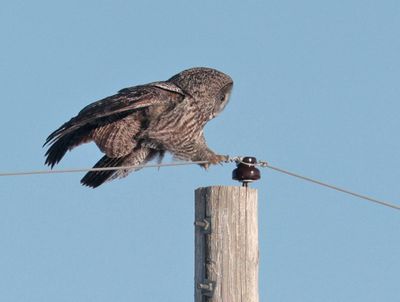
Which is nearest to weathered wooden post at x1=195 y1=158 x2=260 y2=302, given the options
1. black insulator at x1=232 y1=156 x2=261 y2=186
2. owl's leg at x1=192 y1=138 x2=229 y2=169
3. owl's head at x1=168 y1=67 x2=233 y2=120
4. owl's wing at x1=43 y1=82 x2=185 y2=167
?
black insulator at x1=232 y1=156 x2=261 y2=186

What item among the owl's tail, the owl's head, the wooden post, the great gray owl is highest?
the owl's head

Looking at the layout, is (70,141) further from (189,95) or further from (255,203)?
(255,203)

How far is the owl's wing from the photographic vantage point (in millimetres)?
9109

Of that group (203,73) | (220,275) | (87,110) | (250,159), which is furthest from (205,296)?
(203,73)

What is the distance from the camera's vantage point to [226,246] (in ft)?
18.9

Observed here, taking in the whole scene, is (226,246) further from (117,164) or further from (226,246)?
(117,164)

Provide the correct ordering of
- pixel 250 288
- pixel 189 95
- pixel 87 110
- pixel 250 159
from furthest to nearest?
1. pixel 189 95
2. pixel 87 110
3. pixel 250 159
4. pixel 250 288

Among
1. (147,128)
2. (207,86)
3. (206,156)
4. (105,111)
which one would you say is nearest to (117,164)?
(147,128)

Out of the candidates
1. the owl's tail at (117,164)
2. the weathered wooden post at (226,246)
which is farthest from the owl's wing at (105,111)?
the weathered wooden post at (226,246)

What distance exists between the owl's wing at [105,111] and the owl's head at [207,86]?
145 millimetres

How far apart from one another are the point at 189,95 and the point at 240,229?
4264mm

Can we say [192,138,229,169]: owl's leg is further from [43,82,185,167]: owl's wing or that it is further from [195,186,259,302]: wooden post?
[195,186,259,302]: wooden post

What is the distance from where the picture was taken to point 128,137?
9.71 metres

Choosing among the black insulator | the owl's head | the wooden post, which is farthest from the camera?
the owl's head
